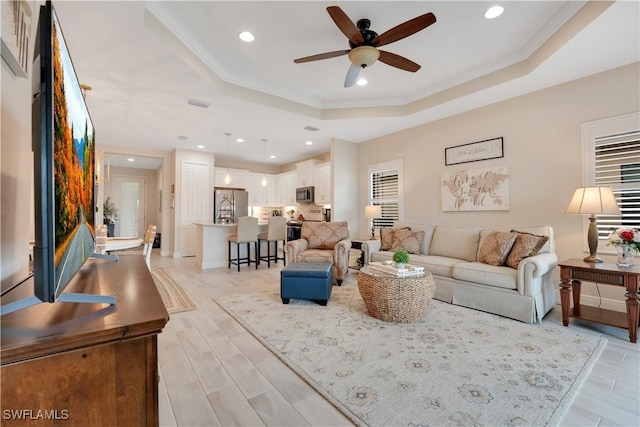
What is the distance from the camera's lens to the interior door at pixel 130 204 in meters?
9.32

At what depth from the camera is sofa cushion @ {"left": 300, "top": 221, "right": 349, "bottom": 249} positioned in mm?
4730

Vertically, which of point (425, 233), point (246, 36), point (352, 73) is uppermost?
point (246, 36)

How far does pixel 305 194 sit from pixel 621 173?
549 cm

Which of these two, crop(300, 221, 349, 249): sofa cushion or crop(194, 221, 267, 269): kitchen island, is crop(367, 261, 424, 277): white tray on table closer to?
crop(300, 221, 349, 249): sofa cushion

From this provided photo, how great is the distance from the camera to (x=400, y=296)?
276 cm

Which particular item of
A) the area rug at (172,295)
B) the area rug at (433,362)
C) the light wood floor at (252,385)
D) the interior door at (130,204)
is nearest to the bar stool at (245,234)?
the area rug at (172,295)

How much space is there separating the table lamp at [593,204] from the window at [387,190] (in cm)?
279

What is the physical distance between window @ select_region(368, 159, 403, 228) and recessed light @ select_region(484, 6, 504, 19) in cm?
289

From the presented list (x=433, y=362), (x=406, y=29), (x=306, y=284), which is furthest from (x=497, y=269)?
(x=406, y=29)

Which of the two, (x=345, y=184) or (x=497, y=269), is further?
(x=345, y=184)

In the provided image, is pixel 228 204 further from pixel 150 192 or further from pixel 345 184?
pixel 150 192

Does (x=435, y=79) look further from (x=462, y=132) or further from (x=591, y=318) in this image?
(x=591, y=318)

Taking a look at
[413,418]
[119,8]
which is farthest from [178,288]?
[413,418]

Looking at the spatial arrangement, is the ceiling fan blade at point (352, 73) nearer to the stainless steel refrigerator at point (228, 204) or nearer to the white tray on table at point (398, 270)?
the white tray on table at point (398, 270)
